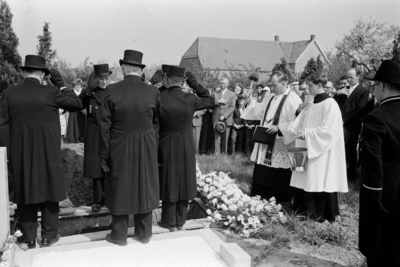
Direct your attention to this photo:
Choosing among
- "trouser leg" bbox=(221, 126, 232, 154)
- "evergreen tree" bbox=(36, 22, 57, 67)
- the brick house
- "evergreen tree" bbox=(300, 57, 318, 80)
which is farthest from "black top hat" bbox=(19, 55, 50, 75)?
the brick house

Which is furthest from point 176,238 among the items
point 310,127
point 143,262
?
point 310,127

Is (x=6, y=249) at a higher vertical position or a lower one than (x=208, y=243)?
higher

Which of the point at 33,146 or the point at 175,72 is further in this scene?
the point at 175,72

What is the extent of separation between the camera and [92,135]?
20.5ft

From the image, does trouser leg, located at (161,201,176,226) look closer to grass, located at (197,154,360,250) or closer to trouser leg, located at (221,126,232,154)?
grass, located at (197,154,360,250)

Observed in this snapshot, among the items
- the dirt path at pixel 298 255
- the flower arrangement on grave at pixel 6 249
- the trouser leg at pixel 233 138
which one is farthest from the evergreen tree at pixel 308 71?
the flower arrangement on grave at pixel 6 249

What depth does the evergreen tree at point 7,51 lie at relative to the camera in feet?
56.4

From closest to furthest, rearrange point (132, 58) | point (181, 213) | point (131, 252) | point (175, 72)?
point (131, 252) < point (132, 58) < point (175, 72) < point (181, 213)

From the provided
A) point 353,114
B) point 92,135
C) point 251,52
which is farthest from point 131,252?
point 251,52

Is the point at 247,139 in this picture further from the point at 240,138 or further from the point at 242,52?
the point at 242,52

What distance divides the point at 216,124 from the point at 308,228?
603cm

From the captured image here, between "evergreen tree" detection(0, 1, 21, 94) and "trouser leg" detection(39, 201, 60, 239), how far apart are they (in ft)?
46.3

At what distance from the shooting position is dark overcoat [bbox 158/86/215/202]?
542 centimetres

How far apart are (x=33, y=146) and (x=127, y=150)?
3.55ft
